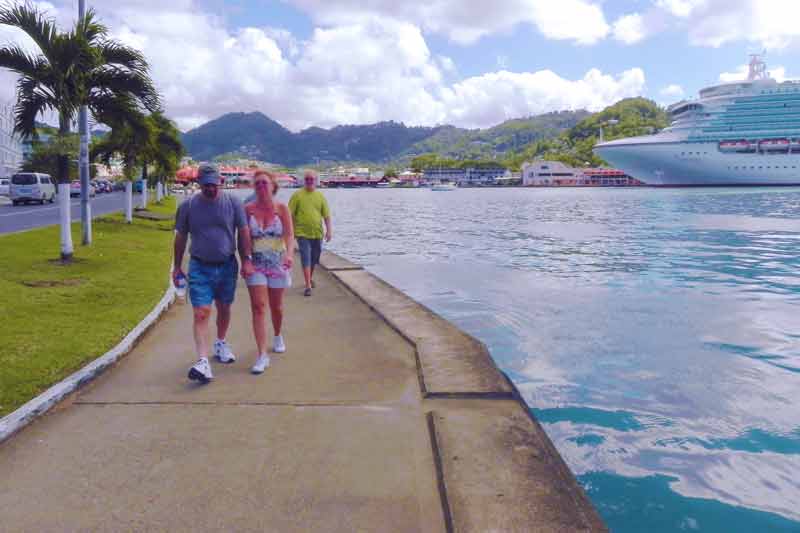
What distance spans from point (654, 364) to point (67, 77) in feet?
33.7

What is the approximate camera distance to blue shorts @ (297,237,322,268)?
8422 millimetres

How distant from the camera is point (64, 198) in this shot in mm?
10664

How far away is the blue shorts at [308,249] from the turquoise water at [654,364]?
2.31 metres

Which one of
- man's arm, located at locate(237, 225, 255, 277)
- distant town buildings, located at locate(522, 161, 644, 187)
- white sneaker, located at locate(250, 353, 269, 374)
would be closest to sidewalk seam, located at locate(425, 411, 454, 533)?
white sneaker, located at locate(250, 353, 269, 374)

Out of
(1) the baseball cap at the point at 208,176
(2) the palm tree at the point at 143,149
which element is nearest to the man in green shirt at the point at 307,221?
(1) the baseball cap at the point at 208,176

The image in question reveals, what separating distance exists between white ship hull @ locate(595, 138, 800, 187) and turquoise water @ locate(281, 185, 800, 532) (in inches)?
2988

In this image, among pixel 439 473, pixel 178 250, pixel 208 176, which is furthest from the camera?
pixel 178 250

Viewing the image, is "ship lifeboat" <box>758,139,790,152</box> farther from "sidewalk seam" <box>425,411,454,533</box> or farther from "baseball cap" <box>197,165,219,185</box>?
"sidewalk seam" <box>425,411,454,533</box>

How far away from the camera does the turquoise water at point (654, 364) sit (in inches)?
158

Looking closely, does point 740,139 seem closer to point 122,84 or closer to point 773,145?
point 773,145

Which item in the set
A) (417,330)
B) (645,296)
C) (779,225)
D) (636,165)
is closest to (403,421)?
(417,330)

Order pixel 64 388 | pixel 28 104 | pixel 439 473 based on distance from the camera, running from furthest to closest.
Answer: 1. pixel 28 104
2. pixel 64 388
3. pixel 439 473

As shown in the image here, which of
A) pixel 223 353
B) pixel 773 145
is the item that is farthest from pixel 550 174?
pixel 223 353

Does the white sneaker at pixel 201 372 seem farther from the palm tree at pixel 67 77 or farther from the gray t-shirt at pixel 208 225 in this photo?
the palm tree at pixel 67 77
